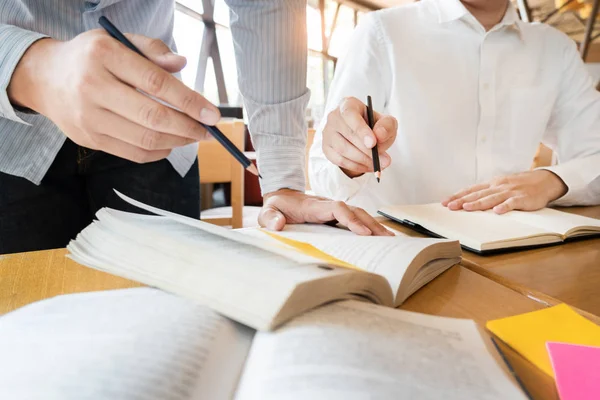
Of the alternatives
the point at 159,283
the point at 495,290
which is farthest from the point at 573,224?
the point at 159,283

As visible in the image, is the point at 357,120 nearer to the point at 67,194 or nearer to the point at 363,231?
the point at 363,231

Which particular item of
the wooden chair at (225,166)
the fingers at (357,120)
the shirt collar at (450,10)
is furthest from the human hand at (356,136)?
the wooden chair at (225,166)

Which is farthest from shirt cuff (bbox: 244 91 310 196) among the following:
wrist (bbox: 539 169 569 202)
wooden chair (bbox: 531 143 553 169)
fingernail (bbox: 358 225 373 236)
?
wooden chair (bbox: 531 143 553 169)

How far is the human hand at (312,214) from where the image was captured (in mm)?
680

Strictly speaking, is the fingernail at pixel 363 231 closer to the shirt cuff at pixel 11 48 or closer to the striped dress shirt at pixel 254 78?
the striped dress shirt at pixel 254 78

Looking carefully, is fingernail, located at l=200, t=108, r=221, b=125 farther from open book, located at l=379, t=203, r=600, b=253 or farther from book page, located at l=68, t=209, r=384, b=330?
open book, located at l=379, t=203, r=600, b=253

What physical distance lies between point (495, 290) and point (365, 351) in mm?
297

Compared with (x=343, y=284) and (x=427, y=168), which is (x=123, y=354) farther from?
(x=427, y=168)

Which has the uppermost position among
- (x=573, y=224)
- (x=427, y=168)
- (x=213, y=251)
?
(x=213, y=251)

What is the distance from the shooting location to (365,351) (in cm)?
29

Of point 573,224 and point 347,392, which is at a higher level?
point 347,392

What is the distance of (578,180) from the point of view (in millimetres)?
1056

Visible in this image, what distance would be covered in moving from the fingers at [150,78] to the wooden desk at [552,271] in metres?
0.43

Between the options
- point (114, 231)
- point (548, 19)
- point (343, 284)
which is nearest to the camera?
point (343, 284)
